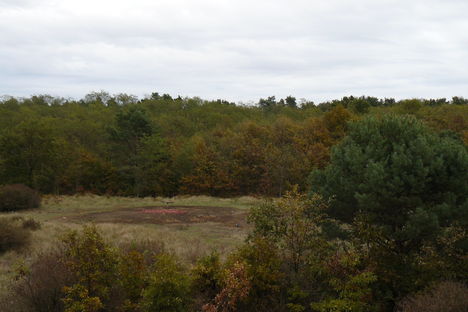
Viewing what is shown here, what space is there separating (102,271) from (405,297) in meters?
7.48

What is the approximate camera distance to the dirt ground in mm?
25953

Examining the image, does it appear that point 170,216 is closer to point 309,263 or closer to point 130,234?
point 130,234

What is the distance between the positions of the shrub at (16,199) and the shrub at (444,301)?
1131 inches

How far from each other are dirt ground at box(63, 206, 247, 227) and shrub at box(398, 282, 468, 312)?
1620 cm

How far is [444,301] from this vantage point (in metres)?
8.30

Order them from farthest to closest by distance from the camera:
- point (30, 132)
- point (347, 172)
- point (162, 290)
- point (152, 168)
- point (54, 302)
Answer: point (152, 168)
point (30, 132)
point (347, 172)
point (54, 302)
point (162, 290)

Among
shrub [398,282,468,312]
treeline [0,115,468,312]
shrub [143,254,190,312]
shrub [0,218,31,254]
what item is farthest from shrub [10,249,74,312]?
shrub [398,282,468,312]

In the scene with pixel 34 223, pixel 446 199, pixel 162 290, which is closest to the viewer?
pixel 162 290

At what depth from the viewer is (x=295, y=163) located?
40500mm

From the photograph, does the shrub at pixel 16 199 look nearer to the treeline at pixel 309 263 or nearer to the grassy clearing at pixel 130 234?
the grassy clearing at pixel 130 234

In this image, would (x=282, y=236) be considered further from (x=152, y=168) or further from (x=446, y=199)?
(x=152, y=168)

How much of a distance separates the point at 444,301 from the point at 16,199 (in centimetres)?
2969

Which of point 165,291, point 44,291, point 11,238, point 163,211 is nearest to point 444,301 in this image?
point 165,291

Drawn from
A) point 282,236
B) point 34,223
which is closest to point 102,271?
point 282,236
